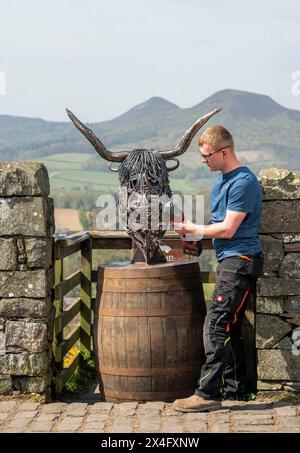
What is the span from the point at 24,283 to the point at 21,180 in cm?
81

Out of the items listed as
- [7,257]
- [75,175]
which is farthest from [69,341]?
[75,175]

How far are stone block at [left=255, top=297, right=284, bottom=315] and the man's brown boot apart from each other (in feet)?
2.96

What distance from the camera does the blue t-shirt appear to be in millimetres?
5681

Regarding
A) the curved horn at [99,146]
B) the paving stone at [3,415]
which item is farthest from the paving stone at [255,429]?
Answer: the curved horn at [99,146]

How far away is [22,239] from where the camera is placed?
20.1 ft

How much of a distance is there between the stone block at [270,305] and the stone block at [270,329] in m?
0.05

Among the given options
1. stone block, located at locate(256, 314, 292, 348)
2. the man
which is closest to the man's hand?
the man

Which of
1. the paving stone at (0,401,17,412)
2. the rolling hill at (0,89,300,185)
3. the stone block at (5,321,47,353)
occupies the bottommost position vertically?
the paving stone at (0,401,17,412)

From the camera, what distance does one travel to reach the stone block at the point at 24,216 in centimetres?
609

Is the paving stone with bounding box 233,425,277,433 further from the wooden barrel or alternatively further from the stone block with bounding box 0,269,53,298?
the stone block with bounding box 0,269,53,298

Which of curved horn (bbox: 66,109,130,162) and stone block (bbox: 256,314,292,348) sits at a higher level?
curved horn (bbox: 66,109,130,162)

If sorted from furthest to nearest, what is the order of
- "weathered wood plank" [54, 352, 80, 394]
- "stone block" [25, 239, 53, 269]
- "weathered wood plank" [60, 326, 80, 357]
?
"weathered wood plank" [60, 326, 80, 357] → "weathered wood plank" [54, 352, 80, 394] → "stone block" [25, 239, 53, 269]

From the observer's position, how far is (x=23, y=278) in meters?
6.16
